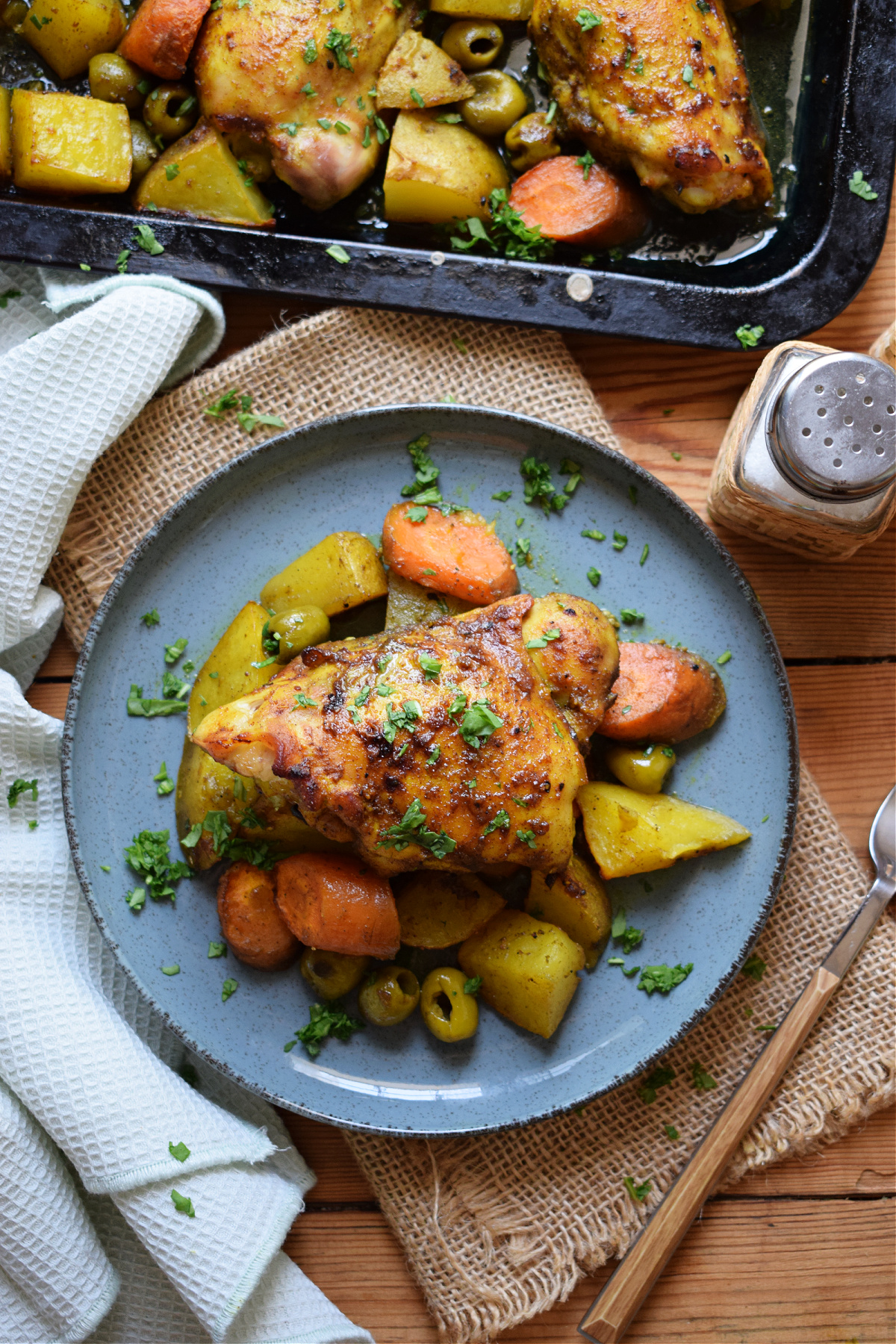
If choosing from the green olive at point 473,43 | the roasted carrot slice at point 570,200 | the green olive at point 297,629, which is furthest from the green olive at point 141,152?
the green olive at point 297,629

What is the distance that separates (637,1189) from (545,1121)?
0.82 ft

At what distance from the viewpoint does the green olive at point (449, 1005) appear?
7.07 ft

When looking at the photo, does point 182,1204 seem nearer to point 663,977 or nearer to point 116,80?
point 663,977

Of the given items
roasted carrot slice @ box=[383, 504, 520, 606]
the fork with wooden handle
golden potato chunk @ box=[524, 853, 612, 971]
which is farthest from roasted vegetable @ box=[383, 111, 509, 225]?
the fork with wooden handle

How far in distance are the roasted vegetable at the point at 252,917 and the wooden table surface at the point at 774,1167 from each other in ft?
1.59

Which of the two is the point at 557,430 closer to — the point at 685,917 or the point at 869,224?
the point at 869,224

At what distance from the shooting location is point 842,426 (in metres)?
2.01

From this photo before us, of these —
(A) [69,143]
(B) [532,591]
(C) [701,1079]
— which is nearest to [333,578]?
(B) [532,591]

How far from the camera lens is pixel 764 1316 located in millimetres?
2365

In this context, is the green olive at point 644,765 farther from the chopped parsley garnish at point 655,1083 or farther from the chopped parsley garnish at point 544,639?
the chopped parsley garnish at point 655,1083

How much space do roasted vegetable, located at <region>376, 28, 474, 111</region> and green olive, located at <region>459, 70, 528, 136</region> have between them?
0.06 metres

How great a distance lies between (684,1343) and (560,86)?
2852mm

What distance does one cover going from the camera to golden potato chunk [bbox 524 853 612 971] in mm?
2139

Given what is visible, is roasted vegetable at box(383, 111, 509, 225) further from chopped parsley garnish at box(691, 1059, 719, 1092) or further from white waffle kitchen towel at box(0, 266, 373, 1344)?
chopped parsley garnish at box(691, 1059, 719, 1092)
